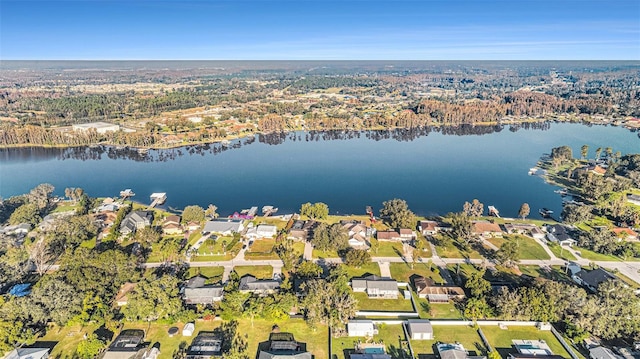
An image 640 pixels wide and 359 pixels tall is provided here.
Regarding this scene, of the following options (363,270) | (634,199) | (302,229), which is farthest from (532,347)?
(634,199)

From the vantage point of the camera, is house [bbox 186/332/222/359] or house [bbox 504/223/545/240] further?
house [bbox 504/223/545/240]

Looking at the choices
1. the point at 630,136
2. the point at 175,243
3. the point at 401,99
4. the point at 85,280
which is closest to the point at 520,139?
the point at 630,136

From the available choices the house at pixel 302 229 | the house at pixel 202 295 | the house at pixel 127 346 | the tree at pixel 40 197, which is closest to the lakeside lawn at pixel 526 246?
the house at pixel 302 229

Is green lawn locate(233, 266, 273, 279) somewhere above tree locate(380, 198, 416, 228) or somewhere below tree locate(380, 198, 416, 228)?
below

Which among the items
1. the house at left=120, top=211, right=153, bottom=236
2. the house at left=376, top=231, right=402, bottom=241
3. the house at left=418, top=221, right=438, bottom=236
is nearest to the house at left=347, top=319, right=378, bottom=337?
the house at left=376, top=231, right=402, bottom=241

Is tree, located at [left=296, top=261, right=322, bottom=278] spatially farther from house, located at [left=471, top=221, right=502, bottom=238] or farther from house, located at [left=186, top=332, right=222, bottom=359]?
house, located at [left=471, top=221, right=502, bottom=238]

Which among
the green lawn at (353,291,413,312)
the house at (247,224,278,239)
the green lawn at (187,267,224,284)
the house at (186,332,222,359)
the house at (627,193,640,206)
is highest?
the house at (627,193,640,206)
